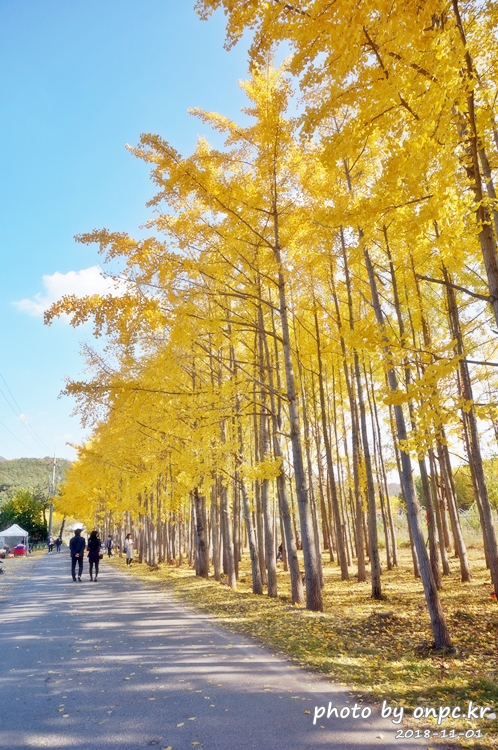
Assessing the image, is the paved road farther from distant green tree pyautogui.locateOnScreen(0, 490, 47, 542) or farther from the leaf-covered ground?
distant green tree pyautogui.locateOnScreen(0, 490, 47, 542)

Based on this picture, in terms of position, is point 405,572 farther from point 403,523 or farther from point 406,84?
point 403,523

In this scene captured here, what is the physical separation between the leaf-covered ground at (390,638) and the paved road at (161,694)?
0.40 metres

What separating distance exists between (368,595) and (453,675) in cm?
681

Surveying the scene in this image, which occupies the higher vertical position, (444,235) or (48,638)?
(444,235)

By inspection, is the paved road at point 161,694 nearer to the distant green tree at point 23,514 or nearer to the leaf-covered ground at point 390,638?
the leaf-covered ground at point 390,638

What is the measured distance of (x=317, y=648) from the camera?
5.54 m

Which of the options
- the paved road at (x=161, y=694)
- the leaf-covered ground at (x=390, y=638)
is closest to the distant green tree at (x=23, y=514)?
the leaf-covered ground at (x=390, y=638)

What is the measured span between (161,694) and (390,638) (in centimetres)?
379

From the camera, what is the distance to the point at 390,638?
255 inches

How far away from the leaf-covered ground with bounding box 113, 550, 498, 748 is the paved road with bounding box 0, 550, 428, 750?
0.40 metres

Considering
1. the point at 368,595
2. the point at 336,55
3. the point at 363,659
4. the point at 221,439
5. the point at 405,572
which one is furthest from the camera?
the point at 405,572

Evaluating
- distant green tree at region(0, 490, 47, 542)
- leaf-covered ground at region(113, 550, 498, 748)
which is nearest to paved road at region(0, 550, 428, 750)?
leaf-covered ground at region(113, 550, 498, 748)

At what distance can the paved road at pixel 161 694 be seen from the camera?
3162 mm

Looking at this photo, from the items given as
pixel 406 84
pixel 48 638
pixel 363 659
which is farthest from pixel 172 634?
pixel 406 84
